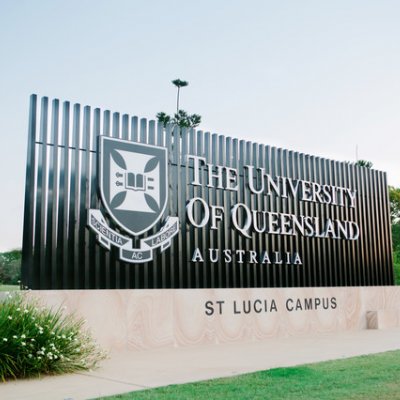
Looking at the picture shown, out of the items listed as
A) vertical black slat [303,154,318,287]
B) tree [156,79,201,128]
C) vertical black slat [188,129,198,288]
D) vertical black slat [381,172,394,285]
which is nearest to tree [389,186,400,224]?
tree [156,79,201,128]

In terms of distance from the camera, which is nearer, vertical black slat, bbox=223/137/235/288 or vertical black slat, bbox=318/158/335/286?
vertical black slat, bbox=223/137/235/288

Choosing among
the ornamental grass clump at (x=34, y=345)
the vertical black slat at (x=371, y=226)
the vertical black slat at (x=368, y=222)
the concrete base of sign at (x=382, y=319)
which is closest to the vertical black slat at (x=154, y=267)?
the ornamental grass clump at (x=34, y=345)

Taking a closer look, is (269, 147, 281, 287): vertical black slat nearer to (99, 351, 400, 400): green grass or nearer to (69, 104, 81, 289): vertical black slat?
(69, 104, 81, 289): vertical black slat

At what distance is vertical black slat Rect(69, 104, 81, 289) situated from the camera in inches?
418

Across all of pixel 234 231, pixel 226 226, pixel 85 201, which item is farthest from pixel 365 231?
pixel 85 201

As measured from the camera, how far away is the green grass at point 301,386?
563cm

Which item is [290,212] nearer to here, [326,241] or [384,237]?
[326,241]

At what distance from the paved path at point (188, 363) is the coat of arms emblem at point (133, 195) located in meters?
2.11

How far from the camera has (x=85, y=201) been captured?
10883 mm

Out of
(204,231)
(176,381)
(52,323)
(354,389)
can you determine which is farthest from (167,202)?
(354,389)

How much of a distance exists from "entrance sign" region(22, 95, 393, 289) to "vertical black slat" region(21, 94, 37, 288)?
18 millimetres

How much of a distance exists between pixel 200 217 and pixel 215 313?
2.08 metres

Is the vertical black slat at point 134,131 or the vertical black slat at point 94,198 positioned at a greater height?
the vertical black slat at point 134,131

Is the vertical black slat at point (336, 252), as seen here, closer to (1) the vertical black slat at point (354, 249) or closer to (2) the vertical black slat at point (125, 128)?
(1) the vertical black slat at point (354, 249)
